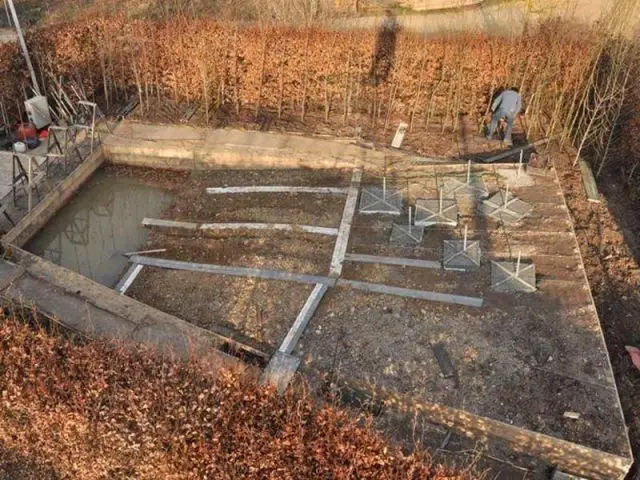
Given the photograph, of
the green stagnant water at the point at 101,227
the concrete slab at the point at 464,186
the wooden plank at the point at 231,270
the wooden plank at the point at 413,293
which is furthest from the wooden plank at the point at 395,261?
the green stagnant water at the point at 101,227

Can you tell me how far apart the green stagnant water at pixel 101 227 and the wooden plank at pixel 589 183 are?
29.8 ft

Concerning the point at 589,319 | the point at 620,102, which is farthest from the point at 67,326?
the point at 620,102

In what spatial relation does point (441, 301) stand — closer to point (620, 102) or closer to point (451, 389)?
point (451, 389)

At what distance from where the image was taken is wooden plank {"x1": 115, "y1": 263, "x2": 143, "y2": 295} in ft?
31.2

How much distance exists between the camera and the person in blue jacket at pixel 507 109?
1257 centimetres

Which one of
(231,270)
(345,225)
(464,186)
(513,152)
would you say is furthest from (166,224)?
(513,152)

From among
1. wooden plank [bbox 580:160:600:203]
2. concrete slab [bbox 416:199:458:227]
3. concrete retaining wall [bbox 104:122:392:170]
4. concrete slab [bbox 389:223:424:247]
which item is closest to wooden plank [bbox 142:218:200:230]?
concrete retaining wall [bbox 104:122:392:170]

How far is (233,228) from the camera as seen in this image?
35.1 feet

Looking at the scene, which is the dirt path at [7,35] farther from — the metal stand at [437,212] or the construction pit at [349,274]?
the metal stand at [437,212]

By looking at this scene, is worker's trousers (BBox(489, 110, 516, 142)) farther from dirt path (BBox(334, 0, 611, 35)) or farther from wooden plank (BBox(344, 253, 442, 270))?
wooden plank (BBox(344, 253, 442, 270))

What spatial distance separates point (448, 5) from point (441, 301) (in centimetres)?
1502

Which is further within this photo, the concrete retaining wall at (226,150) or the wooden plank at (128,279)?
the concrete retaining wall at (226,150)

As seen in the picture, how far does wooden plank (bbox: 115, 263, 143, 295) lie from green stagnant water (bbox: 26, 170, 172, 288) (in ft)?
1.32

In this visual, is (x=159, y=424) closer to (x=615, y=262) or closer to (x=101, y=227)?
(x=101, y=227)
